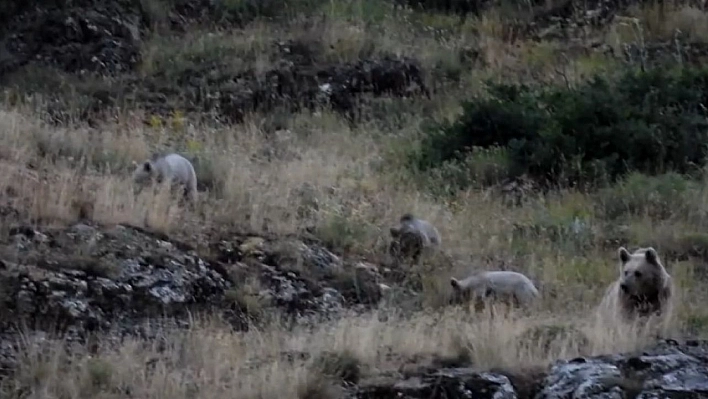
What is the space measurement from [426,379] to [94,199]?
14.6 ft

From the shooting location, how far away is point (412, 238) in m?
11.4

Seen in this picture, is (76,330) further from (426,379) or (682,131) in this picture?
(682,131)

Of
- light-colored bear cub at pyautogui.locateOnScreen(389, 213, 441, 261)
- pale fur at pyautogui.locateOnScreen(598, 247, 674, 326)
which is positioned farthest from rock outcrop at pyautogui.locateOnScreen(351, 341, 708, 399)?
light-colored bear cub at pyautogui.locateOnScreen(389, 213, 441, 261)

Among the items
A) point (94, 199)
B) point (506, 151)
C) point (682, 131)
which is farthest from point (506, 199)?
point (94, 199)

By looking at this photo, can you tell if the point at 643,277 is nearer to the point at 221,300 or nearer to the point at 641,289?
the point at 641,289

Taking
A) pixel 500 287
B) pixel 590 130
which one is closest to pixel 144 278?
pixel 500 287

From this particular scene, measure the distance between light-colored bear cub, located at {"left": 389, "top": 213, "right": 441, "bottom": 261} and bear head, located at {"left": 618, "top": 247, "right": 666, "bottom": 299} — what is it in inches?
75.5

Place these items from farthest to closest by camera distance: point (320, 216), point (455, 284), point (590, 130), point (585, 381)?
point (590, 130) < point (320, 216) < point (455, 284) < point (585, 381)

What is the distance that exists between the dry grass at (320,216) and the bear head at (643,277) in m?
0.23

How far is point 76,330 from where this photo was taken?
340 inches

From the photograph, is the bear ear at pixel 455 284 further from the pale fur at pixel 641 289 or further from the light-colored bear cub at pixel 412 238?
the pale fur at pixel 641 289

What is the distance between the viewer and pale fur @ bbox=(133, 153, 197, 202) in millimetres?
12375

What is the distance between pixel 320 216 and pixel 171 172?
152cm

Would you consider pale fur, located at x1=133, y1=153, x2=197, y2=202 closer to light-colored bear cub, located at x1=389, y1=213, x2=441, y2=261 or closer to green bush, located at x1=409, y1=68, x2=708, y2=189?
light-colored bear cub, located at x1=389, y1=213, x2=441, y2=261
